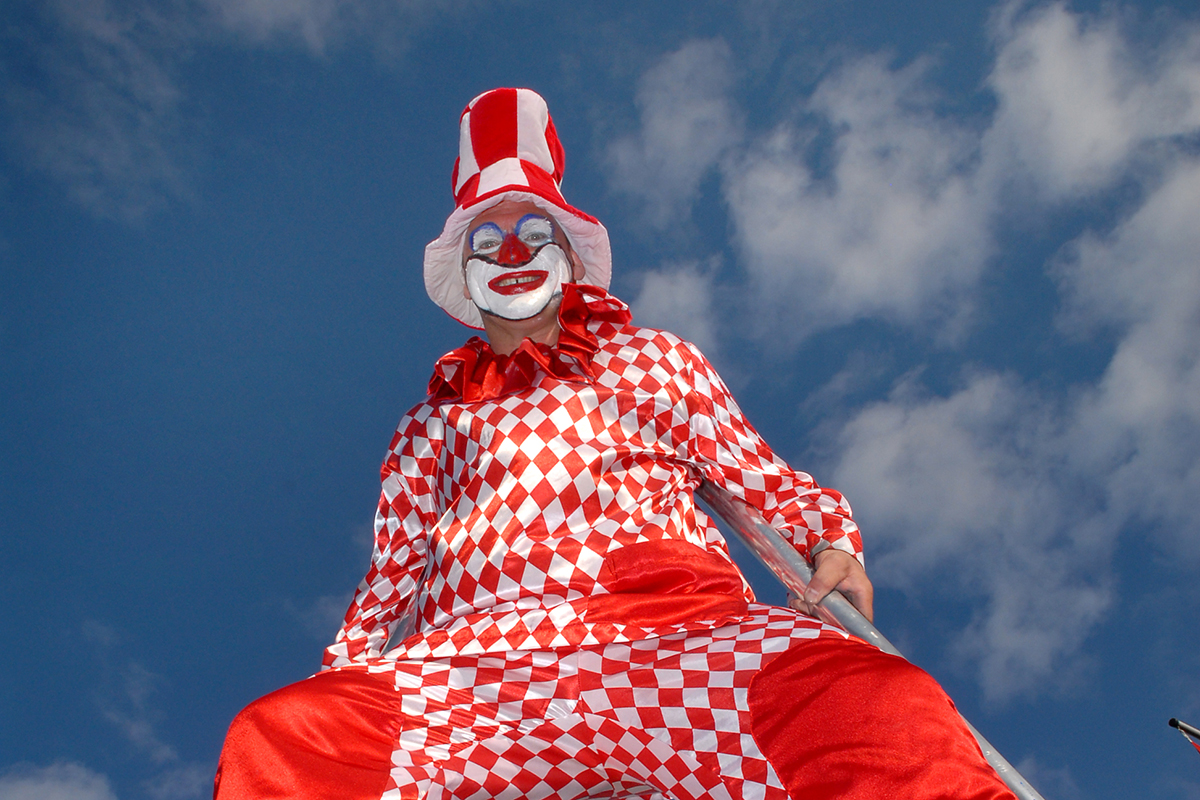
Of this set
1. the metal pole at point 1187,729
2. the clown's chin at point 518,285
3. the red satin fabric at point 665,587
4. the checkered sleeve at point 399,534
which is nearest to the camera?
the red satin fabric at point 665,587

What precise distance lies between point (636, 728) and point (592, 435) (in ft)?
2.12

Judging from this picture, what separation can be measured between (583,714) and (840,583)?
0.56 metres

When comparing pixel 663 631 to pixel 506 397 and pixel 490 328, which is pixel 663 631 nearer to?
pixel 506 397

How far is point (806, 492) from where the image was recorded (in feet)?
6.37

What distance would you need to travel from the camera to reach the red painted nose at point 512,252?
2184 millimetres

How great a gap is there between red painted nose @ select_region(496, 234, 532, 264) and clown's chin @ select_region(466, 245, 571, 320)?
0.6 inches

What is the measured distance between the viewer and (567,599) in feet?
5.49

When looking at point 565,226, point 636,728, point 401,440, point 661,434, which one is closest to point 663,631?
point 636,728

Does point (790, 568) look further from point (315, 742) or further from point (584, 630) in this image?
point (315, 742)

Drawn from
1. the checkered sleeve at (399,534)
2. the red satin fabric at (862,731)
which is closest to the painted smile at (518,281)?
the checkered sleeve at (399,534)

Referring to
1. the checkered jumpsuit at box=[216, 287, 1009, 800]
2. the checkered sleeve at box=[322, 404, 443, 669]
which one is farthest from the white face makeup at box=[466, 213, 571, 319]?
the checkered sleeve at box=[322, 404, 443, 669]

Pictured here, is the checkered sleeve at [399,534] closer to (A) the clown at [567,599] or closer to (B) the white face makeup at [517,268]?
(A) the clown at [567,599]

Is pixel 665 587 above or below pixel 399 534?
below

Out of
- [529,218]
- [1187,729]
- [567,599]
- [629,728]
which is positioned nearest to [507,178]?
[529,218]
